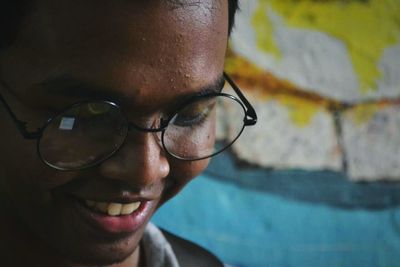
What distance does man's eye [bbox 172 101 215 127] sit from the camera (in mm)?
619

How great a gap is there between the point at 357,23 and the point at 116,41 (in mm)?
1246

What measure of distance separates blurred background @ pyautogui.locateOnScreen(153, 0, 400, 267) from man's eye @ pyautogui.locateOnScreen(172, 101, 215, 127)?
2.61ft

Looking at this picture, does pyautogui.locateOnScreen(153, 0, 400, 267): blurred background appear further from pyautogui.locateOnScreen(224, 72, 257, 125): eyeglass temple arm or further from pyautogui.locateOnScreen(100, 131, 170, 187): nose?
pyautogui.locateOnScreen(100, 131, 170, 187): nose

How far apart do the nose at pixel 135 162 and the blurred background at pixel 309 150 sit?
2.79ft

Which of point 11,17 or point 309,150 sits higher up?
→ point 11,17

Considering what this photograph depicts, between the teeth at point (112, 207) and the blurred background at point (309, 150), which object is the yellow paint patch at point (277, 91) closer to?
the blurred background at point (309, 150)

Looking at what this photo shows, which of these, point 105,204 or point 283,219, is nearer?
point 105,204

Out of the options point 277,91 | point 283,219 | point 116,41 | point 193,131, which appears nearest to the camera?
point 116,41

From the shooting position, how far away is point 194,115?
0.64m

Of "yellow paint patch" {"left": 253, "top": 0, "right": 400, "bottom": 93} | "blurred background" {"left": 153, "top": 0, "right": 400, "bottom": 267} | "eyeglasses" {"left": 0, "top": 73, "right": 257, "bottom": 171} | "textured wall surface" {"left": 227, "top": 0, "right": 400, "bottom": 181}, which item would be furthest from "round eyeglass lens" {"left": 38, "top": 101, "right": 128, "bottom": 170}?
"yellow paint patch" {"left": 253, "top": 0, "right": 400, "bottom": 93}

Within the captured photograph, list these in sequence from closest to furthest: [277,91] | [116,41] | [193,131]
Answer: [116,41] < [193,131] < [277,91]

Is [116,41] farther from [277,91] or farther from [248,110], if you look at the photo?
[277,91]

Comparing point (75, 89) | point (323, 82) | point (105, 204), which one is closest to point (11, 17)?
point (75, 89)

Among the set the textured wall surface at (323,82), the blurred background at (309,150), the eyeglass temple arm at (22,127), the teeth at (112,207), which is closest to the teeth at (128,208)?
the teeth at (112,207)
